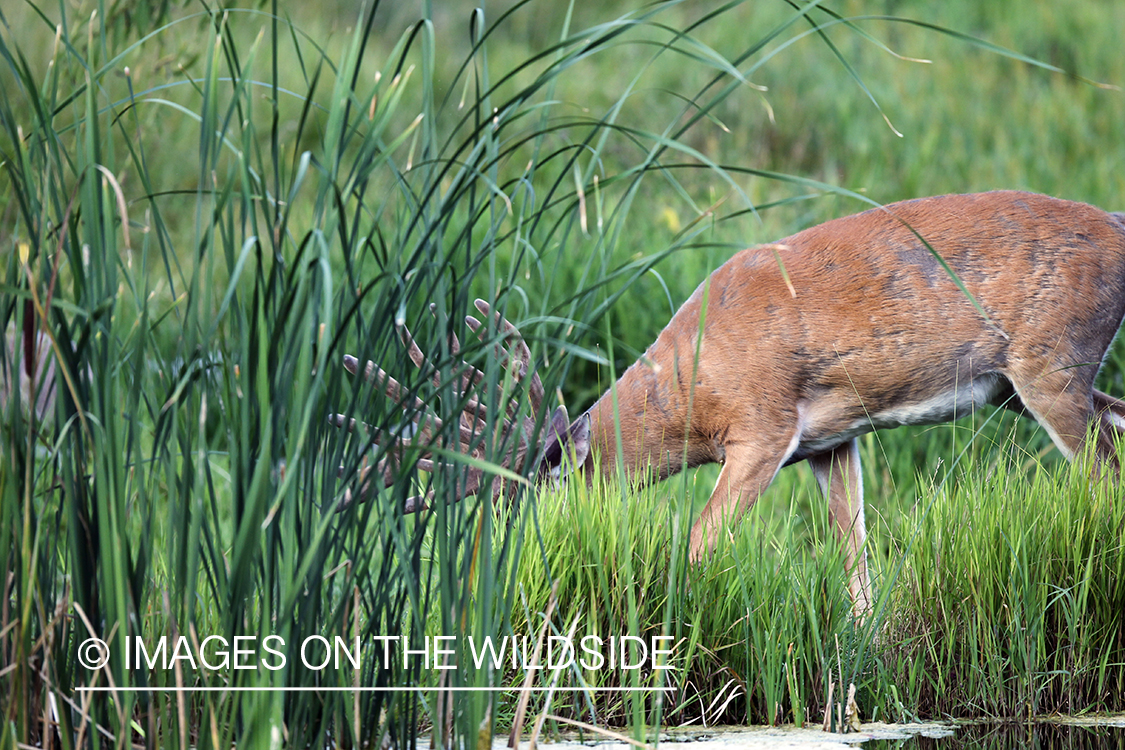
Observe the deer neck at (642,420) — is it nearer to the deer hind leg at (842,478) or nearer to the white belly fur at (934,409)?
the white belly fur at (934,409)

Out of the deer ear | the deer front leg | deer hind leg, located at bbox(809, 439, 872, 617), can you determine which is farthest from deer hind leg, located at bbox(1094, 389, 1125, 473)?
the deer ear

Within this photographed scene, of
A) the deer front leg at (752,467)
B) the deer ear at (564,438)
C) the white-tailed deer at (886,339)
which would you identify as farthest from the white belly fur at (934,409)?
the deer ear at (564,438)

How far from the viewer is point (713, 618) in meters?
2.92

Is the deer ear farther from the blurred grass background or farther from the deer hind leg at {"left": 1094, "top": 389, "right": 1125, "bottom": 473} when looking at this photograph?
the deer hind leg at {"left": 1094, "top": 389, "right": 1125, "bottom": 473}

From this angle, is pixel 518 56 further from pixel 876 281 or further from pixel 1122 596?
pixel 1122 596

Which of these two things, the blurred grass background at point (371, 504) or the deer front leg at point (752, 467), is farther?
the deer front leg at point (752, 467)

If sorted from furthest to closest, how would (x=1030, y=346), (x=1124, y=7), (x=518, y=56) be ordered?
(x=518, y=56) → (x=1124, y=7) → (x=1030, y=346)

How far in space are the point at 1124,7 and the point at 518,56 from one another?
644 cm

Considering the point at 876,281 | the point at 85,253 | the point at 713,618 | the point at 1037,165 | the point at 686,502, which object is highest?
the point at 1037,165

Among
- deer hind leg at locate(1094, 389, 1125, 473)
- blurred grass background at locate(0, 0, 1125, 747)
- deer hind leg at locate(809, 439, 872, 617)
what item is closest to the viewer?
blurred grass background at locate(0, 0, 1125, 747)

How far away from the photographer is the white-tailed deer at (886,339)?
3904 mm

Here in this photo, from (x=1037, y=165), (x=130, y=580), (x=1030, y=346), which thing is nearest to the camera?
(x=130, y=580)

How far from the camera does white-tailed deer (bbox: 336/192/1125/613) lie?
3.90 m

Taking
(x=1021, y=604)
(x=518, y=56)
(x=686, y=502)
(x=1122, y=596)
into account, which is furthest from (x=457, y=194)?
(x=518, y=56)
